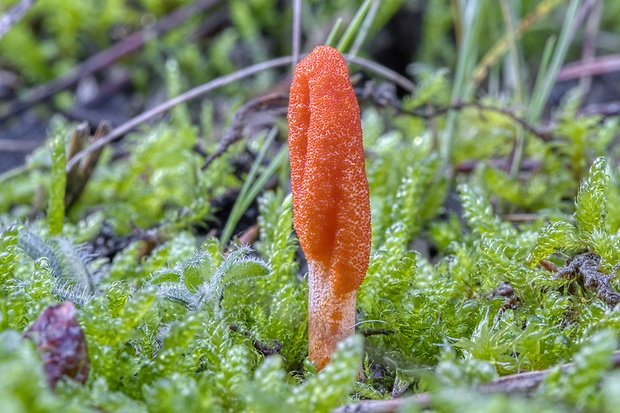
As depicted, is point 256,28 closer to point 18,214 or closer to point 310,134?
point 18,214

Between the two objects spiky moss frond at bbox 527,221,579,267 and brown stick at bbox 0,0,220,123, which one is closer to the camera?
spiky moss frond at bbox 527,221,579,267

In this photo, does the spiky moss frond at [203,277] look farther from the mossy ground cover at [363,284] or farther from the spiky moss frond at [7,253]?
the spiky moss frond at [7,253]

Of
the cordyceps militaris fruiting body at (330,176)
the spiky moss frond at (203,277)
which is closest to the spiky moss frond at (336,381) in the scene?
the cordyceps militaris fruiting body at (330,176)

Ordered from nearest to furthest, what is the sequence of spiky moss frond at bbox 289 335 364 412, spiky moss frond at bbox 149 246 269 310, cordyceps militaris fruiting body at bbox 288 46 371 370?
spiky moss frond at bbox 289 335 364 412 → cordyceps militaris fruiting body at bbox 288 46 371 370 → spiky moss frond at bbox 149 246 269 310

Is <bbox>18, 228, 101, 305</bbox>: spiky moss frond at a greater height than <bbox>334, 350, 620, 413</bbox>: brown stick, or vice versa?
<bbox>18, 228, 101, 305</bbox>: spiky moss frond

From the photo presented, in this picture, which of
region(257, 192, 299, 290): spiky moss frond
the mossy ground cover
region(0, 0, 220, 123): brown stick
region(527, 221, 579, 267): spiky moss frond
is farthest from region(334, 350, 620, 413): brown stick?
region(0, 0, 220, 123): brown stick

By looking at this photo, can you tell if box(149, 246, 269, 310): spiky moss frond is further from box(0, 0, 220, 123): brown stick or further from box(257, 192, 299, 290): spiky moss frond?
box(0, 0, 220, 123): brown stick
